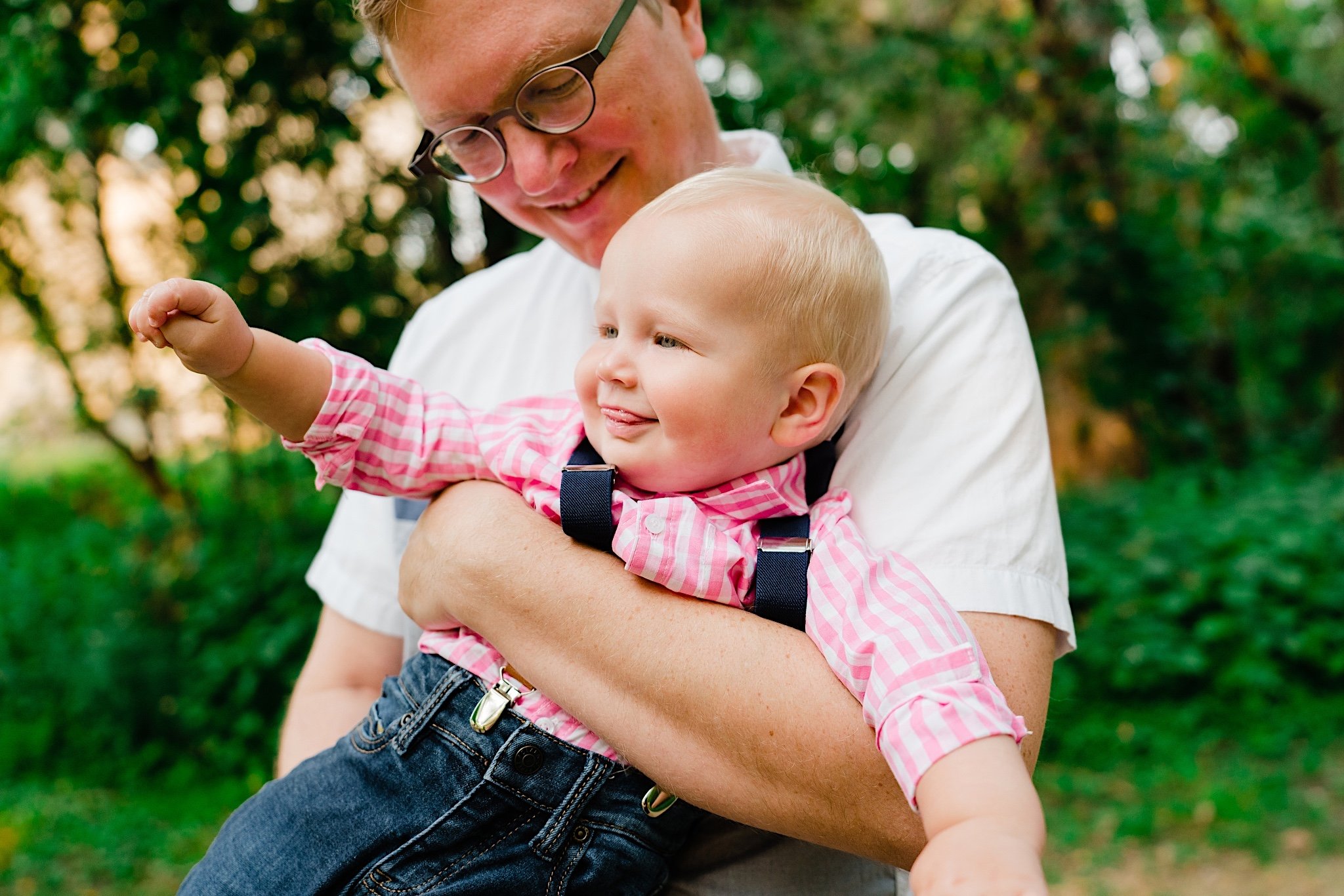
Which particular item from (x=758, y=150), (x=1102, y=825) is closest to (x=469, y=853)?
(x=758, y=150)

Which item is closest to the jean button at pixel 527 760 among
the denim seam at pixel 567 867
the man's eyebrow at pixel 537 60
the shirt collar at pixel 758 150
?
the denim seam at pixel 567 867

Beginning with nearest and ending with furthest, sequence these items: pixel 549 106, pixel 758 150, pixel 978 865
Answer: pixel 978 865 < pixel 549 106 < pixel 758 150

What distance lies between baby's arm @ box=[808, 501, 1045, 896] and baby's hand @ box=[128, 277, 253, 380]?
0.77m

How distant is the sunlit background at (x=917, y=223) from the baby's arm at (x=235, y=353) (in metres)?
2.47

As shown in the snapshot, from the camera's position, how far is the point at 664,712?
1267 mm

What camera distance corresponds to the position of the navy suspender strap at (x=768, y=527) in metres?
1.30

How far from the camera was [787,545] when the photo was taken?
4.36ft

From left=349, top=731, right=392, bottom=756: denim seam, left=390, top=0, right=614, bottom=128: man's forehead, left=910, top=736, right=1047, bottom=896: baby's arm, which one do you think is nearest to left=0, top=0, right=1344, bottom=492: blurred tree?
left=390, top=0, right=614, bottom=128: man's forehead

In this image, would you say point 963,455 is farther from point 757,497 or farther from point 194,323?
point 194,323

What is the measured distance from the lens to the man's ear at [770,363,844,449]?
1374mm

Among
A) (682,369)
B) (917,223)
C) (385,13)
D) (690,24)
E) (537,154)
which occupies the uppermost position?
(385,13)

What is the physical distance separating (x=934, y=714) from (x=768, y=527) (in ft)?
1.26

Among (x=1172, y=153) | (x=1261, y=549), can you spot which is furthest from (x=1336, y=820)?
(x=1172, y=153)

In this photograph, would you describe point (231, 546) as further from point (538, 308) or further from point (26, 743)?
point (538, 308)
